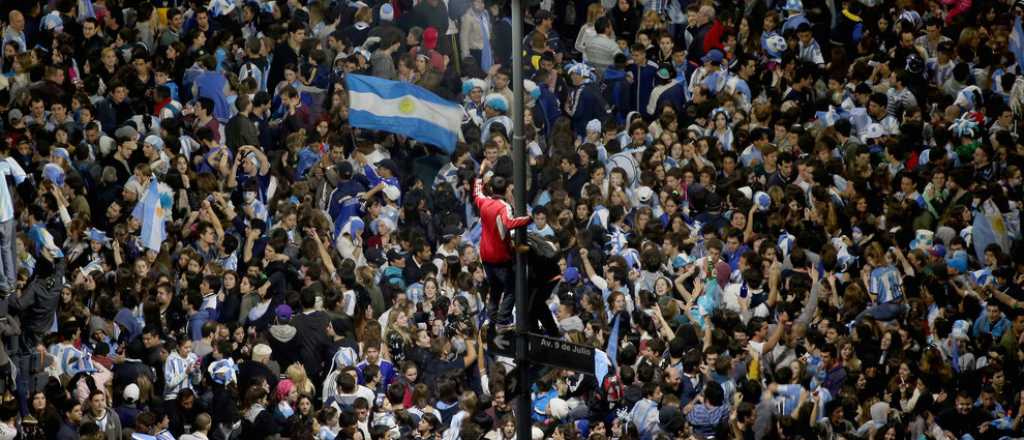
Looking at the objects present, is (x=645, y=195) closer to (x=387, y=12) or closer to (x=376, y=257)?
(x=376, y=257)

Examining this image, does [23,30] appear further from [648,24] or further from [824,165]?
[824,165]

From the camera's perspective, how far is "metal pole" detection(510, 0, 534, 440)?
19.0m

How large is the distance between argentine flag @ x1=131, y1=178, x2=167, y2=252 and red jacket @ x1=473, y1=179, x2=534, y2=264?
805 centimetres

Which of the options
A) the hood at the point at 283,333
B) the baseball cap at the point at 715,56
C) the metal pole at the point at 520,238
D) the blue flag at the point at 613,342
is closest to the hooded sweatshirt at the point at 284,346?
the hood at the point at 283,333

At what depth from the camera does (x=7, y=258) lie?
2728 centimetres

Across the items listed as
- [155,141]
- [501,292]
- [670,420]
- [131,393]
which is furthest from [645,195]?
[501,292]

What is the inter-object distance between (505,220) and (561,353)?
5.59 ft

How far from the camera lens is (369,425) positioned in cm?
2567

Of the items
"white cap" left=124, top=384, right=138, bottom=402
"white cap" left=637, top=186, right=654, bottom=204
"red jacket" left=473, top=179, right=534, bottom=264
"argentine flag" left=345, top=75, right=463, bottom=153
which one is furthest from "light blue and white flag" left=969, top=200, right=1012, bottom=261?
"white cap" left=124, top=384, right=138, bottom=402

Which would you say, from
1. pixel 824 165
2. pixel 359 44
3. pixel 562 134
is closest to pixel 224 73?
pixel 359 44

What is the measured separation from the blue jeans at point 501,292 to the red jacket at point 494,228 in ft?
0.79

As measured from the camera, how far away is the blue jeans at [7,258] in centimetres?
2716

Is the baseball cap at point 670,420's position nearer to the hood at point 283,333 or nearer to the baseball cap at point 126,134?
the hood at point 283,333

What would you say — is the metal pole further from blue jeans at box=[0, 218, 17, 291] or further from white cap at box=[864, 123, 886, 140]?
white cap at box=[864, 123, 886, 140]
